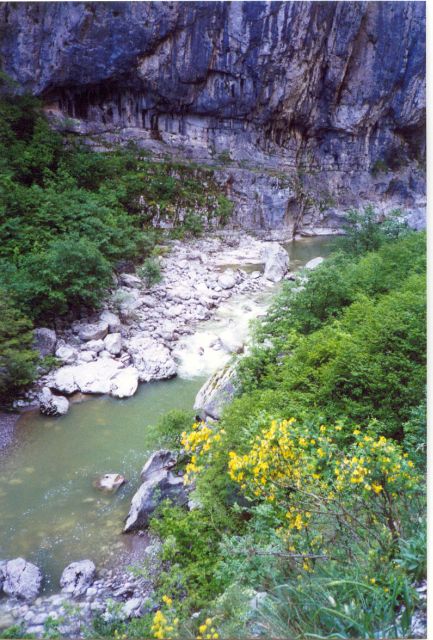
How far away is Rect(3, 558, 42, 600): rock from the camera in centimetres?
339

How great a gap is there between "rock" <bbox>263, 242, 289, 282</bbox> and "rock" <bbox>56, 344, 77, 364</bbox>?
692 cm

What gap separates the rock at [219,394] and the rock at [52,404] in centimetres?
221

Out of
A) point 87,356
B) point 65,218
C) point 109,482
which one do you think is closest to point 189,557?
point 109,482

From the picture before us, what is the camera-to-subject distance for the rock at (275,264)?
1247 centimetres

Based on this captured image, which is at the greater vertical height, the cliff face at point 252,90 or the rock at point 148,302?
the cliff face at point 252,90

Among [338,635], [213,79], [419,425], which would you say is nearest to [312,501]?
[338,635]

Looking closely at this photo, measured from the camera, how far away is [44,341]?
7.36m

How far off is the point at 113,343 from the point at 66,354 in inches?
36.0

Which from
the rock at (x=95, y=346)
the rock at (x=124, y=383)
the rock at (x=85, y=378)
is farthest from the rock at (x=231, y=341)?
the rock at (x=95, y=346)

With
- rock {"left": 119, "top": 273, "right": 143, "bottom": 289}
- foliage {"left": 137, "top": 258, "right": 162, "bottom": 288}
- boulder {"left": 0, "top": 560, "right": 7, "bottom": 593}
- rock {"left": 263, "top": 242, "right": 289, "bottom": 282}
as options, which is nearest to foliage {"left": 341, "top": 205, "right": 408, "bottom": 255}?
rock {"left": 263, "top": 242, "right": 289, "bottom": 282}

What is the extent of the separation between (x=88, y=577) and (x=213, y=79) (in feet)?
70.0

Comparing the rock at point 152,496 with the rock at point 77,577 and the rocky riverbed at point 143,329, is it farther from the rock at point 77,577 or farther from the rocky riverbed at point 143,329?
the rocky riverbed at point 143,329

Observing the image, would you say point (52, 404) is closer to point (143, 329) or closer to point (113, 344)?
point (113, 344)

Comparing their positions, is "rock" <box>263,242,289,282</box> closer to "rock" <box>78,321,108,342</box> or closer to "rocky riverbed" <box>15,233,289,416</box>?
"rocky riverbed" <box>15,233,289,416</box>
